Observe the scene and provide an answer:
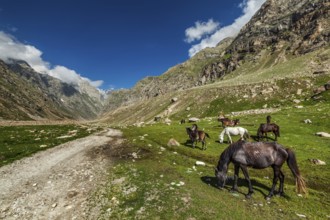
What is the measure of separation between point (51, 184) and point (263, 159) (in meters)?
14.5

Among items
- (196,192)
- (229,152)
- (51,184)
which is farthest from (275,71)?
(51,184)

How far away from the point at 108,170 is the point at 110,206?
24.5 feet

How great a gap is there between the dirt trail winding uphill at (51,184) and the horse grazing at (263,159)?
29.3 ft

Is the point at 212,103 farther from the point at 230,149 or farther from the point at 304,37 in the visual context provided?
the point at 304,37

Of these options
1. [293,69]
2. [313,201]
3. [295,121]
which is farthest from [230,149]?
[293,69]

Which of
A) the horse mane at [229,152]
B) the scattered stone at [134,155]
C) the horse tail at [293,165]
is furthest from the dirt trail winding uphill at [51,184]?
the horse tail at [293,165]

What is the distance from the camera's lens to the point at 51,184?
18.0m

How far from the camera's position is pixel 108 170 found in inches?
827

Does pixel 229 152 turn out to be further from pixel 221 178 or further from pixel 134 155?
pixel 134 155

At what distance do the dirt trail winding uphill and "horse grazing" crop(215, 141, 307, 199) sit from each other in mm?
8935

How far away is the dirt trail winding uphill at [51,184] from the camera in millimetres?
13641

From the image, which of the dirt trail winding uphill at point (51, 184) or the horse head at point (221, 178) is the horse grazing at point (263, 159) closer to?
the horse head at point (221, 178)

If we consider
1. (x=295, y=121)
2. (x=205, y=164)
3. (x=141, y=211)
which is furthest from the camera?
(x=295, y=121)

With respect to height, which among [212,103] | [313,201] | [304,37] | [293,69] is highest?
[304,37]
